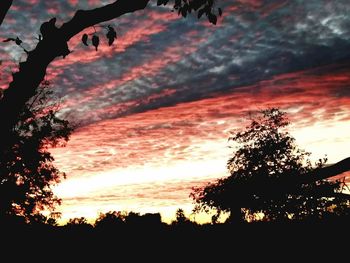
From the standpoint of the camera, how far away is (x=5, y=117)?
2.28 meters

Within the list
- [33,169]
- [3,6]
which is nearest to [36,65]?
[3,6]

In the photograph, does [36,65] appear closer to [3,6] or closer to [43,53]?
[43,53]

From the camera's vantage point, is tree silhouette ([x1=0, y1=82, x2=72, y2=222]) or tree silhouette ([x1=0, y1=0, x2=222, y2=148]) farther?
tree silhouette ([x1=0, y1=82, x2=72, y2=222])

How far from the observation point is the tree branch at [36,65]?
2309mm

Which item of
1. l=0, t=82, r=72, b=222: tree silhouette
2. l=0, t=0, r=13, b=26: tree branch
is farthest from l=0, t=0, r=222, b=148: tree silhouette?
l=0, t=82, r=72, b=222: tree silhouette

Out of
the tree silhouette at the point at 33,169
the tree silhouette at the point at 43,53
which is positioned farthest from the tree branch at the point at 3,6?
the tree silhouette at the point at 33,169

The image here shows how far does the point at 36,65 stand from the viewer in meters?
2.38

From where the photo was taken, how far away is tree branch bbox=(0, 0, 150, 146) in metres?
2.31

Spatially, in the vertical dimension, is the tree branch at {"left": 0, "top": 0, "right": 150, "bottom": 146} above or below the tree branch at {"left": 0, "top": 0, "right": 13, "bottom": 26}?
below

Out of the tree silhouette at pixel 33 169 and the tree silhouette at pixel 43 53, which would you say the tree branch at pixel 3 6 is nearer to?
the tree silhouette at pixel 43 53

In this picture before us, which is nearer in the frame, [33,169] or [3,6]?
[3,6]

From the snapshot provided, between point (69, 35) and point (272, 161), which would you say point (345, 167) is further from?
point (272, 161)

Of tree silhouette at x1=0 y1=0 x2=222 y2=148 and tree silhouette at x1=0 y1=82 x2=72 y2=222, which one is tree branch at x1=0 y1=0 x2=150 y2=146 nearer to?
tree silhouette at x1=0 y1=0 x2=222 y2=148

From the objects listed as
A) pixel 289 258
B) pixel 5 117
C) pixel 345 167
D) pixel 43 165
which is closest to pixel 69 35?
pixel 5 117
